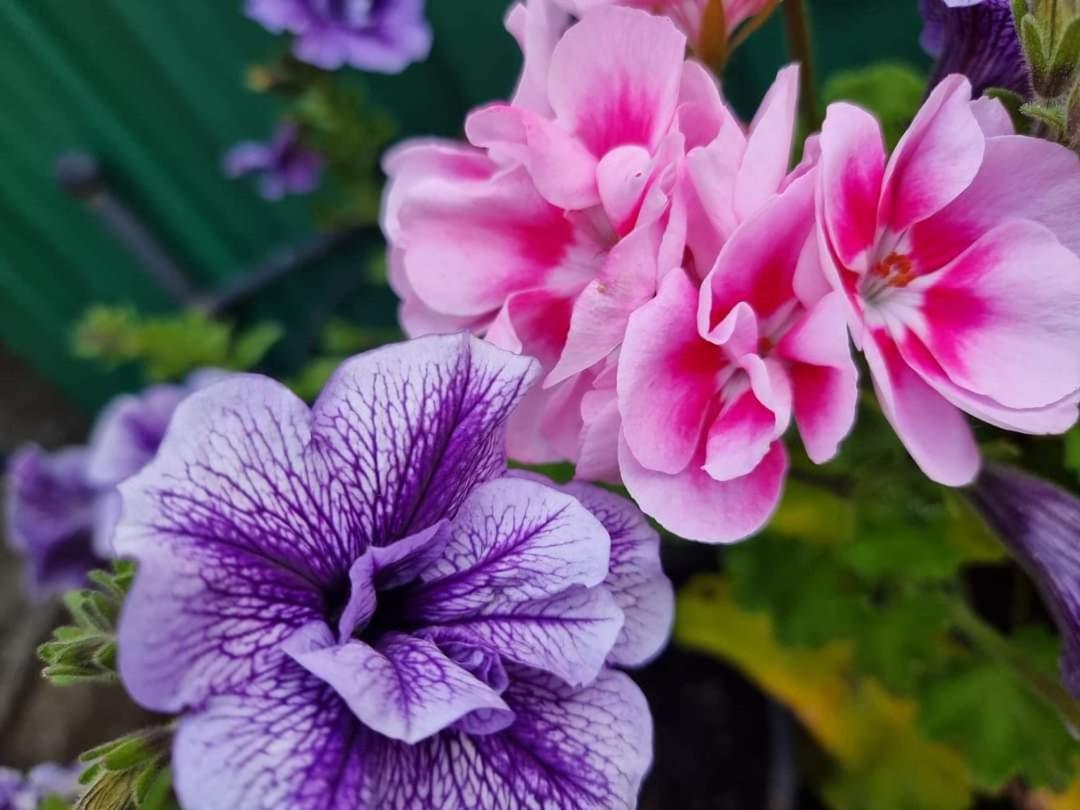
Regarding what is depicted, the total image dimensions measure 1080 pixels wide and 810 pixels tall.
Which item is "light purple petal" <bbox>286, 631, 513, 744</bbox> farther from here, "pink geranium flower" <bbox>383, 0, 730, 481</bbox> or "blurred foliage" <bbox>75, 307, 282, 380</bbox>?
"blurred foliage" <bbox>75, 307, 282, 380</bbox>

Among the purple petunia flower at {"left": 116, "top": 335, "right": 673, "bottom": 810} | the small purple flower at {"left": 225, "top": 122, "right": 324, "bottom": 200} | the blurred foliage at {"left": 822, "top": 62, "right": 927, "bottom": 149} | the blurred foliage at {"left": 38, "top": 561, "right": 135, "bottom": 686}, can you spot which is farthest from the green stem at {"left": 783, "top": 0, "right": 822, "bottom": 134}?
the small purple flower at {"left": 225, "top": 122, "right": 324, "bottom": 200}

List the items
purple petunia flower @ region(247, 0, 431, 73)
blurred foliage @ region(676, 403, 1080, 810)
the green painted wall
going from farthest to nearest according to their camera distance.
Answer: the green painted wall
purple petunia flower @ region(247, 0, 431, 73)
blurred foliage @ region(676, 403, 1080, 810)

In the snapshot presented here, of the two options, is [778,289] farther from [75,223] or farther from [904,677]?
[75,223]

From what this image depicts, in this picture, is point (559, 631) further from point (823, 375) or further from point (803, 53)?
point (803, 53)

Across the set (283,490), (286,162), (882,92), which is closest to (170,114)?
(286,162)

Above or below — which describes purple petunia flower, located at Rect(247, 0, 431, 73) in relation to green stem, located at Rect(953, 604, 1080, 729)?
above

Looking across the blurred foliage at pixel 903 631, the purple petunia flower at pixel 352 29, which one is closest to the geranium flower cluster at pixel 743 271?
the blurred foliage at pixel 903 631

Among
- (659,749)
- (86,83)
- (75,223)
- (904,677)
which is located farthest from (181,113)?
(904,677)

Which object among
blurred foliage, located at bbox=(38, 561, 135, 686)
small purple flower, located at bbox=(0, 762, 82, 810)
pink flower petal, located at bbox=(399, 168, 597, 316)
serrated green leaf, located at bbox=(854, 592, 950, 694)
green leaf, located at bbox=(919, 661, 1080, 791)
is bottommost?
green leaf, located at bbox=(919, 661, 1080, 791)
